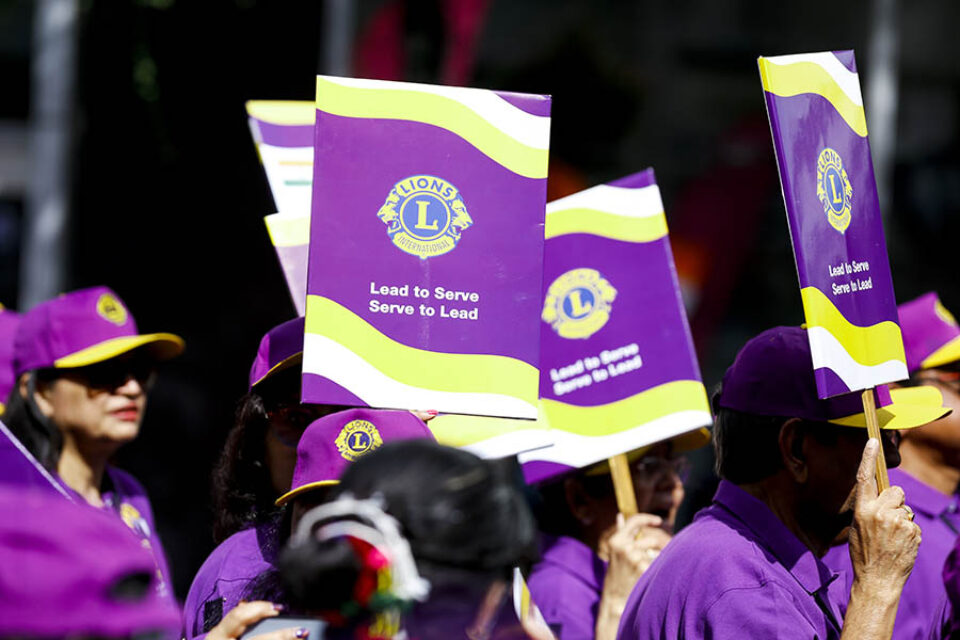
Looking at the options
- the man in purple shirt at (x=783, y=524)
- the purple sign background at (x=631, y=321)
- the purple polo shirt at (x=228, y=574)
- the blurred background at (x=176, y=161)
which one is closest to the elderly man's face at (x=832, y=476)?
the man in purple shirt at (x=783, y=524)

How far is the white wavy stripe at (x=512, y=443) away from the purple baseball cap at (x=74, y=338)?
1438mm

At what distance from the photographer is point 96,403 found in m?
4.03

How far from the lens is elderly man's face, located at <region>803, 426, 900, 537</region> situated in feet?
8.70

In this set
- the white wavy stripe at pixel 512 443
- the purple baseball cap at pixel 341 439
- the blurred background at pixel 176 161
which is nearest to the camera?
the purple baseball cap at pixel 341 439

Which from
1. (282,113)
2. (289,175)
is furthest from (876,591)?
(282,113)

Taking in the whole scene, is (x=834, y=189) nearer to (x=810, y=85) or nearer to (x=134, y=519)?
(x=810, y=85)

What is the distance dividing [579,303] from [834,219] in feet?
3.31

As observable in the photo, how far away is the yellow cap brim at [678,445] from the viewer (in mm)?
3705

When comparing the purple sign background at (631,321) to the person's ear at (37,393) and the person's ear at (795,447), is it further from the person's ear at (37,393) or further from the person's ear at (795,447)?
the person's ear at (37,393)

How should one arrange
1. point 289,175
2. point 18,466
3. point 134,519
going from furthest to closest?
point 134,519 < point 289,175 < point 18,466

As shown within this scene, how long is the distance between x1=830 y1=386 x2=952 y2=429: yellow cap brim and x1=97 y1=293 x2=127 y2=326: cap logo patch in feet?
7.95

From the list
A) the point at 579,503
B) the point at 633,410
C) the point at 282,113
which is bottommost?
the point at 579,503

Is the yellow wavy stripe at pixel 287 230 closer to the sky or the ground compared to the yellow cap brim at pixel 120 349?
closer to the sky

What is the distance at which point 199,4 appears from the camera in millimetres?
6668
